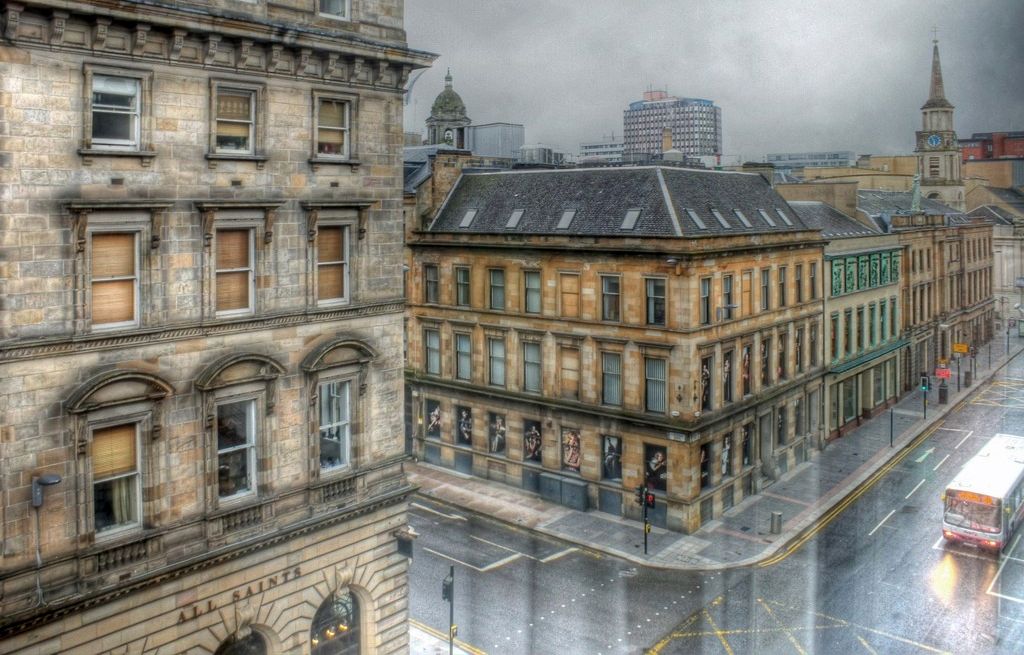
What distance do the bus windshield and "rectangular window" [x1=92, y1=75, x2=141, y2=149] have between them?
1287 inches

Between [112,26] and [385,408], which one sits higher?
[112,26]

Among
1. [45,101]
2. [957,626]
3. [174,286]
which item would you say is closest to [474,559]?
[957,626]

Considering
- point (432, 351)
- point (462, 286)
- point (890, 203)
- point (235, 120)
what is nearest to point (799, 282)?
point (462, 286)

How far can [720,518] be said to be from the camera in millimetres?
38938

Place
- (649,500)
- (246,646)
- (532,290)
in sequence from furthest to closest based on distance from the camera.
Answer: (532,290) → (649,500) → (246,646)

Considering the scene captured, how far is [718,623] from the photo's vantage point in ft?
93.9

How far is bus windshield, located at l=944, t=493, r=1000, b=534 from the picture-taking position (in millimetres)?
33719

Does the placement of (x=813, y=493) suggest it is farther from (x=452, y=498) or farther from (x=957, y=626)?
(x=452, y=498)

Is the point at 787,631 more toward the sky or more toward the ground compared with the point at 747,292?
more toward the ground

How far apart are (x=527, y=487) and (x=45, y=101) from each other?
30.2 m

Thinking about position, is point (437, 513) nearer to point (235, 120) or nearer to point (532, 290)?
point (532, 290)

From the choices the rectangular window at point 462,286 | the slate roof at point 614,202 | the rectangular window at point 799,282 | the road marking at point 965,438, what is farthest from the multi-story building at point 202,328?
the road marking at point 965,438

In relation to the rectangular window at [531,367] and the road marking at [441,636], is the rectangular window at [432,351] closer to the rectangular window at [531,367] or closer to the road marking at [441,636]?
the rectangular window at [531,367]

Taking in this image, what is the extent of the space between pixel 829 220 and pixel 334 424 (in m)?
44.3
